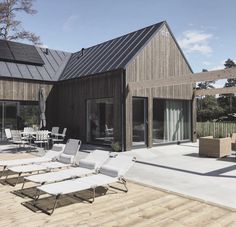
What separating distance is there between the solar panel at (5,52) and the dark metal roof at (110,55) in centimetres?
305

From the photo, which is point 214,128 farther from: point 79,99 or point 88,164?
point 88,164

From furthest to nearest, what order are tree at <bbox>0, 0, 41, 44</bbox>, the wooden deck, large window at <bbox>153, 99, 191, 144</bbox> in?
tree at <bbox>0, 0, 41, 44</bbox> → large window at <bbox>153, 99, 191, 144</bbox> → the wooden deck

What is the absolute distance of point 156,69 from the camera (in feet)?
48.1

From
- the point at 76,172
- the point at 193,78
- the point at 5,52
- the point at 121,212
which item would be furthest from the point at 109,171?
the point at 5,52

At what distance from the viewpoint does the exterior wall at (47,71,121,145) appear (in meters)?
13.4

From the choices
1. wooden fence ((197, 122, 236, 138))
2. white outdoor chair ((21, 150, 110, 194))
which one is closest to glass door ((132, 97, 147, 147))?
white outdoor chair ((21, 150, 110, 194))

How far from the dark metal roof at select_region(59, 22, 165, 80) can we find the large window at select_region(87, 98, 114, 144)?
1561 millimetres

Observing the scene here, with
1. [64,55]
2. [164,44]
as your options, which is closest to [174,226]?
[164,44]

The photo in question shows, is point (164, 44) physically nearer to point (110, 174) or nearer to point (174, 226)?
point (110, 174)

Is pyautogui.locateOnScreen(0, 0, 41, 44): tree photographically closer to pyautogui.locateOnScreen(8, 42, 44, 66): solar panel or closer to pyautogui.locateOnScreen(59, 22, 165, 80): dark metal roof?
pyautogui.locateOnScreen(8, 42, 44, 66): solar panel

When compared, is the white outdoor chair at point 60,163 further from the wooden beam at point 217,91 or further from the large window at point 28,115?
the wooden beam at point 217,91

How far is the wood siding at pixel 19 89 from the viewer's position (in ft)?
51.4

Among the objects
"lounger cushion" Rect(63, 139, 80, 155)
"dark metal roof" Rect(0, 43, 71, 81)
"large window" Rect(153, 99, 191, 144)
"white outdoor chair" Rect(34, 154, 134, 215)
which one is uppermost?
"dark metal roof" Rect(0, 43, 71, 81)

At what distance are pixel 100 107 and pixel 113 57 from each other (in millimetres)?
2552
